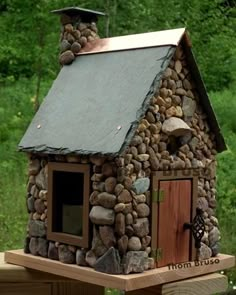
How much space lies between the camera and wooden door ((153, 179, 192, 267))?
225 centimetres

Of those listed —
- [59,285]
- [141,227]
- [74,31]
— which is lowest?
[59,285]

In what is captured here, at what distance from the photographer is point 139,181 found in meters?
2.18

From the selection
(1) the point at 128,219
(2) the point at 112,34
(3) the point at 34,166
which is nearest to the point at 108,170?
(1) the point at 128,219

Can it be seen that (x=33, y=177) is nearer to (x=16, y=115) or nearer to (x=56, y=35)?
(x=56, y=35)

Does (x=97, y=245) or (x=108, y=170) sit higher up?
(x=108, y=170)

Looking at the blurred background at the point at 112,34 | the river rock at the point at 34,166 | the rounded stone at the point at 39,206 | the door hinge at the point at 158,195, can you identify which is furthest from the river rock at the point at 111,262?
the blurred background at the point at 112,34

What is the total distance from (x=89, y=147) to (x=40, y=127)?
311mm

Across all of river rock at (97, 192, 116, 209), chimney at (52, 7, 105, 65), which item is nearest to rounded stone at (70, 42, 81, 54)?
chimney at (52, 7, 105, 65)

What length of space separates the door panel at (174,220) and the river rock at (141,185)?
7 cm

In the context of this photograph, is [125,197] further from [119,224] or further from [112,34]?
[112,34]

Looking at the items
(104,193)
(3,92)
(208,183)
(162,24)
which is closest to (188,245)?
(208,183)

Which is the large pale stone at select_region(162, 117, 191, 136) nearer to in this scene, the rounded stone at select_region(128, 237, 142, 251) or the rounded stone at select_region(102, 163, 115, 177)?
the rounded stone at select_region(102, 163, 115, 177)

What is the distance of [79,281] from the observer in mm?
2219

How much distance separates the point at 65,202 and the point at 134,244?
36 centimetres
